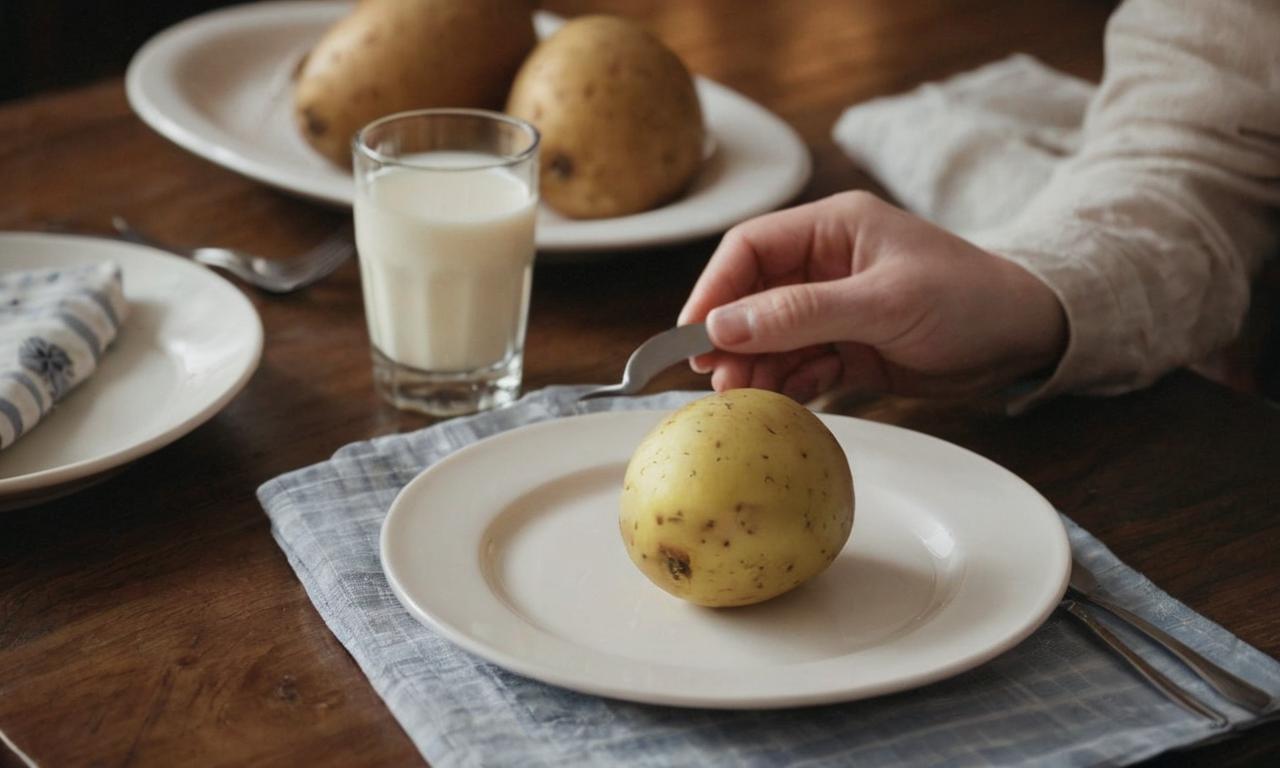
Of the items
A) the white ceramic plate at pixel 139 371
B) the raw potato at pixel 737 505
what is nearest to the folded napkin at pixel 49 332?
the white ceramic plate at pixel 139 371

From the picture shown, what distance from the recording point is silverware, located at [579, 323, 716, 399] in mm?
761

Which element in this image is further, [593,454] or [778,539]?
[593,454]

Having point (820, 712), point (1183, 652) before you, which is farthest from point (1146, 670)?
point (820, 712)

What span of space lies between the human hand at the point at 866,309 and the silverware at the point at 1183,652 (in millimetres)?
200

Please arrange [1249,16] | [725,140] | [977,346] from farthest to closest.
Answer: [725,140]
[1249,16]
[977,346]

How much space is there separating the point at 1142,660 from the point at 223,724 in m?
0.37

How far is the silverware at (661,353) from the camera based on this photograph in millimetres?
761

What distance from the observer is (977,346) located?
0.82m

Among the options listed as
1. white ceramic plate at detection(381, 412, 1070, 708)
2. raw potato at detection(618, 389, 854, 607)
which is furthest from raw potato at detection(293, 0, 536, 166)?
raw potato at detection(618, 389, 854, 607)

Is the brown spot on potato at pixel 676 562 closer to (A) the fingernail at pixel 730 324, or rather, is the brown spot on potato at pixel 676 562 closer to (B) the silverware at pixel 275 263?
(A) the fingernail at pixel 730 324

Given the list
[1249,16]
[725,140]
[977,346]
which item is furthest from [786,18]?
[977,346]

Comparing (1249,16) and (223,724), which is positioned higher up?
(1249,16)

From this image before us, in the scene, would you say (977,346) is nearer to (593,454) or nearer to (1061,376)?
(1061,376)

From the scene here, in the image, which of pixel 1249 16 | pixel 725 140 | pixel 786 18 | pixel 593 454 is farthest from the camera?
pixel 786 18
